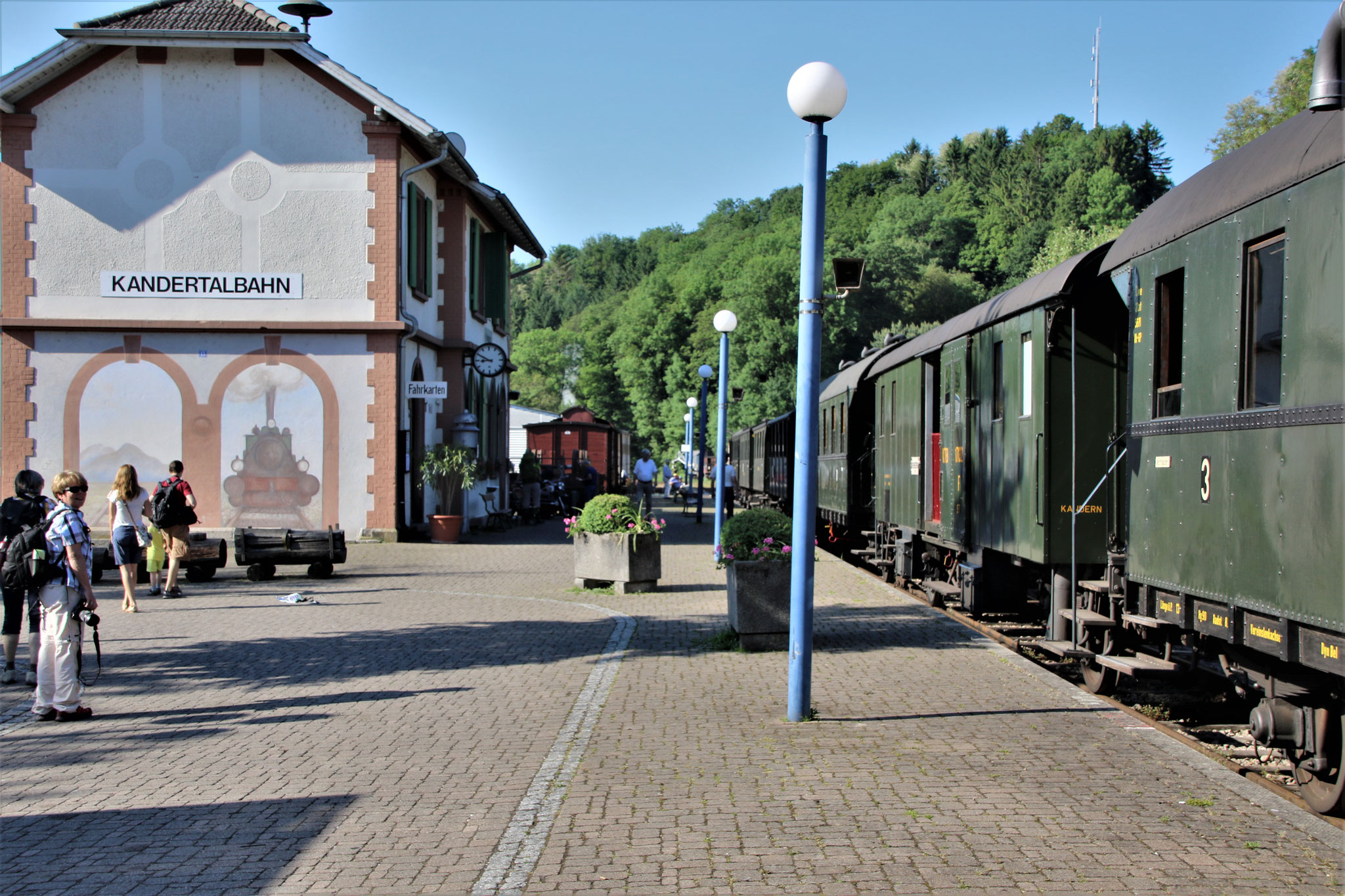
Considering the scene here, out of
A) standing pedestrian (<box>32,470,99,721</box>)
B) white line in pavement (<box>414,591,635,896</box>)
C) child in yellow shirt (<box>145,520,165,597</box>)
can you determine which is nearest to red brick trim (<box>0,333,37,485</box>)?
child in yellow shirt (<box>145,520,165,597</box>)

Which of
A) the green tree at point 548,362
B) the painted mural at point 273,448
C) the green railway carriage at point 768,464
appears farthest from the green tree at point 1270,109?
the green tree at point 548,362

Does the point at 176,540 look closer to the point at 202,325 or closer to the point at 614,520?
the point at 614,520

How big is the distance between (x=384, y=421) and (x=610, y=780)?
16821 millimetres

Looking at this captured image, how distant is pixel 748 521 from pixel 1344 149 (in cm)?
633

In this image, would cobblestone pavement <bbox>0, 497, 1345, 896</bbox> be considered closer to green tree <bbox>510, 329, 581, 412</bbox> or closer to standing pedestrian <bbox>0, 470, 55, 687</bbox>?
standing pedestrian <bbox>0, 470, 55, 687</bbox>

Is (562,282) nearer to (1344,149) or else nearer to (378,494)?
(378,494)

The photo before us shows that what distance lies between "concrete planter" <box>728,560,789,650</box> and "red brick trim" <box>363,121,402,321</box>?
1364cm

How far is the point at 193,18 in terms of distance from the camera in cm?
2255

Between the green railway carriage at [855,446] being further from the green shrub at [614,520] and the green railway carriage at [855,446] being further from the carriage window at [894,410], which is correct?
the green shrub at [614,520]

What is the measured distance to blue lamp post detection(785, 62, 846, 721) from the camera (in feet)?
24.9

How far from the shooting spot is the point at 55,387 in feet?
72.5

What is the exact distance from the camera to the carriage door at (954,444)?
12.4 metres

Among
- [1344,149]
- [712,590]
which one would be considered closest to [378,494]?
[712,590]

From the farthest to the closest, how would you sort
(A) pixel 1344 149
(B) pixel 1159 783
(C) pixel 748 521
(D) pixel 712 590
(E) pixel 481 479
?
1. (E) pixel 481 479
2. (D) pixel 712 590
3. (C) pixel 748 521
4. (B) pixel 1159 783
5. (A) pixel 1344 149
